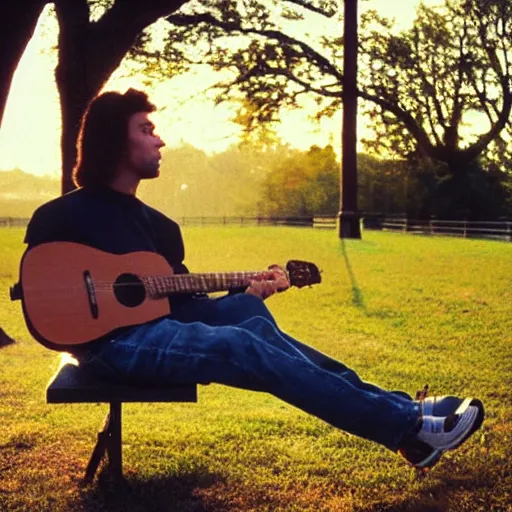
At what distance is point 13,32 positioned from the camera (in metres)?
6.62

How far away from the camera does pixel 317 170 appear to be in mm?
59250

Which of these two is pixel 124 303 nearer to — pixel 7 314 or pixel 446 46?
pixel 7 314

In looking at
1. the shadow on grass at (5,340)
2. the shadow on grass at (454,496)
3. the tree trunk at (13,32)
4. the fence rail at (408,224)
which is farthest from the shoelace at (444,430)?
the fence rail at (408,224)

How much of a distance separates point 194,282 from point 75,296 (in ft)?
1.81

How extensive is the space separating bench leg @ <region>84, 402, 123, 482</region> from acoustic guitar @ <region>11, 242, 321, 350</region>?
0.54 m

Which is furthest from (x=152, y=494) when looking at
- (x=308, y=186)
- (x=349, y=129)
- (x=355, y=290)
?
(x=308, y=186)

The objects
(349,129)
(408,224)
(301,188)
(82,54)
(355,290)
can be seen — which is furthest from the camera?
(301,188)

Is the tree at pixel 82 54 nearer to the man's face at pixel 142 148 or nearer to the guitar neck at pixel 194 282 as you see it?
the man's face at pixel 142 148

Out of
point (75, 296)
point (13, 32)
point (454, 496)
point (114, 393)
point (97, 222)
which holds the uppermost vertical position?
point (13, 32)

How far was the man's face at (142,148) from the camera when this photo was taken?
363cm

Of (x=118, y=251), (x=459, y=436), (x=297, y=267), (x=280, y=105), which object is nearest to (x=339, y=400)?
(x=459, y=436)

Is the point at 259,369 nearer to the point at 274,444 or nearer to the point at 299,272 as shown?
the point at 299,272

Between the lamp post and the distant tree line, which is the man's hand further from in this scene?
the lamp post

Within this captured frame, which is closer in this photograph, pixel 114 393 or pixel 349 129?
pixel 114 393
